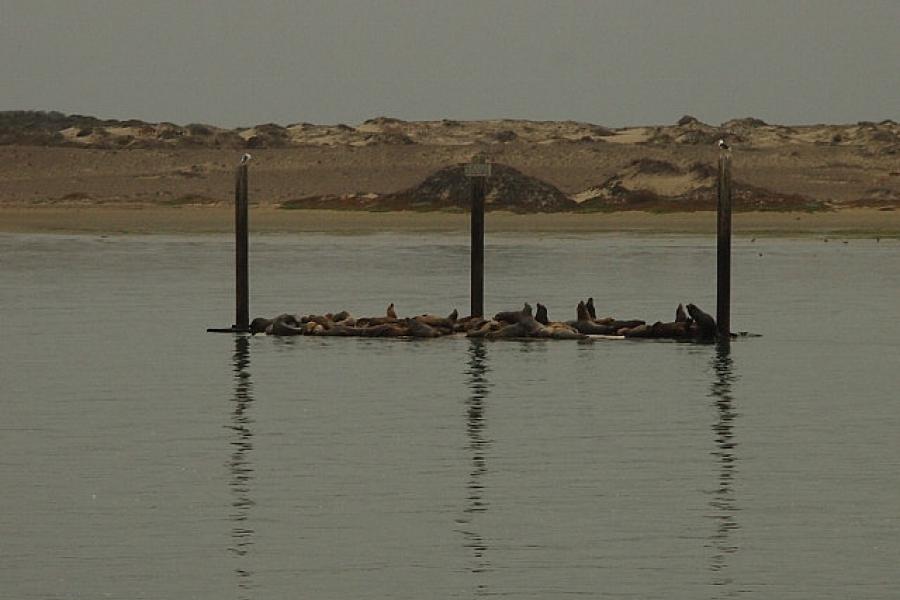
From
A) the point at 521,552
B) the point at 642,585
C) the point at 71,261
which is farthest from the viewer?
the point at 71,261

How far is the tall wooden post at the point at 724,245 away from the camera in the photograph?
107 feet

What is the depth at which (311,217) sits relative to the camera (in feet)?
284

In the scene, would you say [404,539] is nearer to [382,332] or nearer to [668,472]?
[668,472]

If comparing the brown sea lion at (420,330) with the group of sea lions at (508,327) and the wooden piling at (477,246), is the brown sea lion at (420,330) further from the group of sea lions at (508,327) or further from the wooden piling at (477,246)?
the wooden piling at (477,246)

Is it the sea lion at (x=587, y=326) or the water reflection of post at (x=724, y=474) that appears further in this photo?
the sea lion at (x=587, y=326)

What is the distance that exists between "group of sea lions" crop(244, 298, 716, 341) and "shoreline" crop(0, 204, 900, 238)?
40719 mm

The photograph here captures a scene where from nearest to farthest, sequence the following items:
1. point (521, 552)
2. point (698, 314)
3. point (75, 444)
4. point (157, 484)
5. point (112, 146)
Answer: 1. point (521, 552)
2. point (157, 484)
3. point (75, 444)
4. point (698, 314)
5. point (112, 146)

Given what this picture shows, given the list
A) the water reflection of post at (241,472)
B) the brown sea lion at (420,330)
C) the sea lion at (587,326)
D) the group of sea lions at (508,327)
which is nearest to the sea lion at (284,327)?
the group of sea lions at (508,327)

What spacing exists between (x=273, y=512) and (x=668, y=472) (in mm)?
4104

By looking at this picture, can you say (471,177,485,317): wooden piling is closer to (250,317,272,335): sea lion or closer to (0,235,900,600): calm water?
(0,235,900,600): calm water

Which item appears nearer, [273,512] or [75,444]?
[273,512]

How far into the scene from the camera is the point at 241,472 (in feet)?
63.1

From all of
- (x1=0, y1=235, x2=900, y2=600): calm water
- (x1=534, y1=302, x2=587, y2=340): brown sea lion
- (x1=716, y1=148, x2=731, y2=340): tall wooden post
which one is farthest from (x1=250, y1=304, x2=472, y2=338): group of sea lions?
(x1=716, y1=148, x2=731, y2=340): tall wooden post

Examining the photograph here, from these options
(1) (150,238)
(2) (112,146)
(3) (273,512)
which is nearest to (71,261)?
(1) (150,238)
